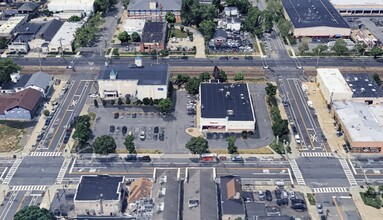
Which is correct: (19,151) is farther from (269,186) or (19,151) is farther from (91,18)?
(91,18)

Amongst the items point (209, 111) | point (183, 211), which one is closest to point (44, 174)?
point (183, 211)

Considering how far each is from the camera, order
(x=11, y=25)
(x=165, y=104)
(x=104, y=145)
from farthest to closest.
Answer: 1. (x=11, y=25)
2. (x=165, y=104)
3. (x=104, y=145)

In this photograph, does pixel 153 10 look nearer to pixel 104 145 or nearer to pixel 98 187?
pixel 104 145

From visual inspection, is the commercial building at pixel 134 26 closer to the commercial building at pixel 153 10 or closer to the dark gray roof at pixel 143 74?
the commercial building at pixel 153 10

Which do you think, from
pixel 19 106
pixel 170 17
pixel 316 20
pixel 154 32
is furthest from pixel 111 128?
pixel 316 20

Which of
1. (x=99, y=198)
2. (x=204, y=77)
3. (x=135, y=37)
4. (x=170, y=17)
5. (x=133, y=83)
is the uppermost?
(x=170, y=17)

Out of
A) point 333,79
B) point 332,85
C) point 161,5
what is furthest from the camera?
point 161,5

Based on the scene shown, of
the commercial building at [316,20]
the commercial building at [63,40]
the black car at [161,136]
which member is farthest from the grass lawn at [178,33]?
the black car at [161,136]

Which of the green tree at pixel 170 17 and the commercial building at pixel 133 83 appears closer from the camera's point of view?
the commercial building at pixel 133 83
